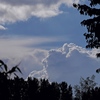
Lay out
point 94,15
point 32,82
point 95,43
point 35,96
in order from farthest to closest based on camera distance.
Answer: point 32,82 → point 35,96 → point 95,43 → point 94,15

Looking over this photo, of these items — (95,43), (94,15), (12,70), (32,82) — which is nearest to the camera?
(12,70)

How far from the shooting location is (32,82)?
92.6m

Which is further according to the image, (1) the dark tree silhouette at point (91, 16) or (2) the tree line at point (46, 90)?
(2) the tree line at point (46, 90)

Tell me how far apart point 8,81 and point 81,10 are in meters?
10.8

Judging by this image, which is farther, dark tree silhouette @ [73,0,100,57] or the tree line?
the tree line

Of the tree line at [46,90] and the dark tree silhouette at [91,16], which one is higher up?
the tree line at [46,90]

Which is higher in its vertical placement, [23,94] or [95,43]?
[23,94]

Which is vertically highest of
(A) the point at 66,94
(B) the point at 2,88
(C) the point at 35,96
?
(A) the point at 66,94

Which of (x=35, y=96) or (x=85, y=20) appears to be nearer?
(x=85, y=20)

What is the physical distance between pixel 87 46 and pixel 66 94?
3511 inches

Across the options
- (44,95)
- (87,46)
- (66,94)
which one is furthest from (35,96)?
(87,46)

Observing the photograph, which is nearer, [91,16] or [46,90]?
[91,16]

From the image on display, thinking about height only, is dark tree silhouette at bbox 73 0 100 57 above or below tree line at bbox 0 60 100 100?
below

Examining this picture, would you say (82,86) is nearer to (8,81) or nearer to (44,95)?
(44,95)
